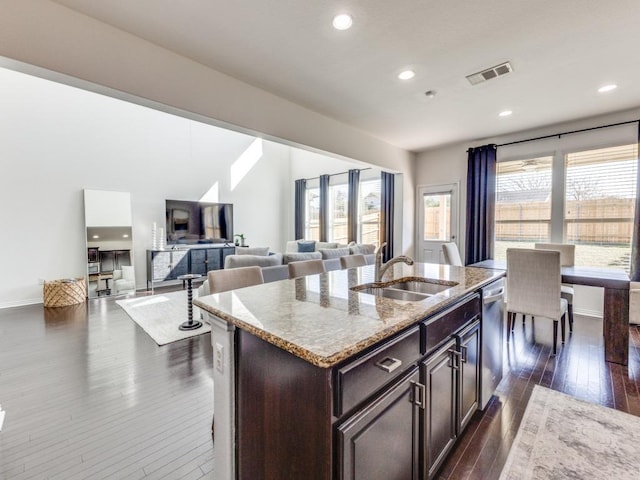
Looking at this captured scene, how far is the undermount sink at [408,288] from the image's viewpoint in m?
1.92

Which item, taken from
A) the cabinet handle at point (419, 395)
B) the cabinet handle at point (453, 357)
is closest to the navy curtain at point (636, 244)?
the cabinet handle at point (453, 357)

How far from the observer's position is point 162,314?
430 centimetres

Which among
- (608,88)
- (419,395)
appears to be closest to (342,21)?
(419,395)

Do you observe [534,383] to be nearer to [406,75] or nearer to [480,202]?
[406,75]

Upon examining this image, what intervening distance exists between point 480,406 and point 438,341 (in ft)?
3.22

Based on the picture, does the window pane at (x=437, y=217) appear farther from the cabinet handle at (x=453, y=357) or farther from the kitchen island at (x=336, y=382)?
the cabinet handle at (x=453, y=357)

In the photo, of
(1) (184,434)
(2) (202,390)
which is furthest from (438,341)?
(2) (202,390)

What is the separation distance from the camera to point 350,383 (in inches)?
37.3

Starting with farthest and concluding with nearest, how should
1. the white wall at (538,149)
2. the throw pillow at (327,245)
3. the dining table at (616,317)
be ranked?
the throw pillow at (327,245) < the white wall at (538,149) < the dining table at (616,317)

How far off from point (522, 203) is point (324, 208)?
14.5 ft

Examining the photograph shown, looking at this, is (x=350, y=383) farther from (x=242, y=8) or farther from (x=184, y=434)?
(x=242, y=8)

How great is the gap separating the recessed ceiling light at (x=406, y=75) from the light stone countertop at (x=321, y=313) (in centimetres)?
216

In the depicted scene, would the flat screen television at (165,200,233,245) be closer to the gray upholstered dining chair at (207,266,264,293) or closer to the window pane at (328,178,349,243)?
the window pane at (328,178,349,243)

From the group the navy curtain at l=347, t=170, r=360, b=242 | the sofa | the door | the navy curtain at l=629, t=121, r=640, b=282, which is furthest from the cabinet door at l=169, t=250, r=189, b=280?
the navy curtain at l=629, t=121, r=640, b=282
